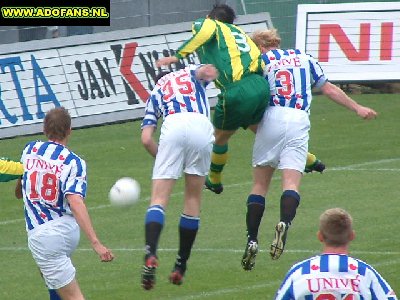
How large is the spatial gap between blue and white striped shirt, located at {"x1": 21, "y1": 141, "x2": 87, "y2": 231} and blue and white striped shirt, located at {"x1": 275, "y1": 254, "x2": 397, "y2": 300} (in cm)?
282

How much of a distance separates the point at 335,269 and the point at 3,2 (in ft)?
66.5

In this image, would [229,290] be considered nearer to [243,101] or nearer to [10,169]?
[243,101]

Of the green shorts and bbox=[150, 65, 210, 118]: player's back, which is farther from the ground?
bbox=[150, 65, 210, 118]: player's back

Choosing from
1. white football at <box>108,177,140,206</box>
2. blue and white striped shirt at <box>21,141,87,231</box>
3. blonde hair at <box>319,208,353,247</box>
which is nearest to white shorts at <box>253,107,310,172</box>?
white football at <box>108,177,140,206</box>

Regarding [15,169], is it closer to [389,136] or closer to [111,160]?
[111,160]

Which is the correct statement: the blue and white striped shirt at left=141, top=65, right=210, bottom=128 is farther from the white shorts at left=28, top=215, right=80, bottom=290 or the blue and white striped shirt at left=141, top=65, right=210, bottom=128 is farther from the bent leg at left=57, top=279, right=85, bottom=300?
the bent leg at left=57, top=279, right=85, bottom=300

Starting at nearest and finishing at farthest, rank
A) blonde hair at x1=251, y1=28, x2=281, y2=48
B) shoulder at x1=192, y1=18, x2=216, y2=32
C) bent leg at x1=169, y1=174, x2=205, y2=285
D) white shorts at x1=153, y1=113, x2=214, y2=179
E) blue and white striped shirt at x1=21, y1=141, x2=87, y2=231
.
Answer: blue and white striped shirt at x1=21, y1=141, x2=87, y2=231
white shorts at x1=153, y1=113, x2=214, y2=179
bent leg at x1=169, y1=174, x2=205, y2=285
shoulder at x1=192, y1=18, x2=216, y2=32
blonde hair at x1=251, y1=28, x2=281, y2=48

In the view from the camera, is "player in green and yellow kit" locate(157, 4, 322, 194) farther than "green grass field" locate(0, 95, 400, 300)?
No

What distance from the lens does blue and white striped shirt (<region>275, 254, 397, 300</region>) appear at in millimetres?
7605

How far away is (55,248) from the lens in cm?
1023

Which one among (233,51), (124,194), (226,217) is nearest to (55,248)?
(124,194)

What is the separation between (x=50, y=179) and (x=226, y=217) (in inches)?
259

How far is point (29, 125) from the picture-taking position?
22.1 m

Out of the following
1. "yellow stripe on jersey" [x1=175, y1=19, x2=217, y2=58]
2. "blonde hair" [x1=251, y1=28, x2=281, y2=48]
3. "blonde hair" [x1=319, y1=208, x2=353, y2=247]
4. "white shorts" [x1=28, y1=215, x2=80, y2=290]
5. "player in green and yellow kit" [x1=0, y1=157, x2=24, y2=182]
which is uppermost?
"yellow stripe on jersey" [x1=175, y1=19, x2=217, y2=58]
